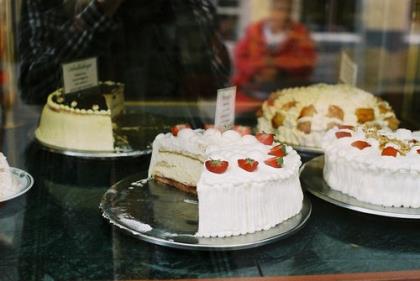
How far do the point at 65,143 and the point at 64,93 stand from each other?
0.25 metres

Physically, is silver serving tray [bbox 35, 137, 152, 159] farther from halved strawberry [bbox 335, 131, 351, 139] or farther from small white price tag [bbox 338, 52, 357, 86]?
small white price tag [bbox 338, 52, 357, 86]

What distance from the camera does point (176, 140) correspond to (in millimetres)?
2797

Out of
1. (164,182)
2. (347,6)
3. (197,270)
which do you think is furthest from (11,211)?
(347,6)

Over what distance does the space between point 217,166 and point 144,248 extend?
0.37 metres

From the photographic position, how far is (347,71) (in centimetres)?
384

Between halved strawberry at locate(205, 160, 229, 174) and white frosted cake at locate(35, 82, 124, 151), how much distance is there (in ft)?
3.37

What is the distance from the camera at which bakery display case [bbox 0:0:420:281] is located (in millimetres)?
2074

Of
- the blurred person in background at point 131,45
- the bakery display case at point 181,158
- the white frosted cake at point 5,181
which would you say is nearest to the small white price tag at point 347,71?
the bakery display case at point 181,158

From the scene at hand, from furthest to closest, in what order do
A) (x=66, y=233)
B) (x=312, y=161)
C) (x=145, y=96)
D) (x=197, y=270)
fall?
(x=145, y=96) → (x=312, y=161) → (x=66, y=233) → (x=197, y=270)

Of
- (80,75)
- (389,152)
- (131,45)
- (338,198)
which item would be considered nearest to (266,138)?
(338,198)

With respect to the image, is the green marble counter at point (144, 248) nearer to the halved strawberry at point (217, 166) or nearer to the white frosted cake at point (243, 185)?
the white frosted cake at point (243, 185)

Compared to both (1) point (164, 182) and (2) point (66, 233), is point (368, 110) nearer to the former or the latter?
(1) point (164, 182)

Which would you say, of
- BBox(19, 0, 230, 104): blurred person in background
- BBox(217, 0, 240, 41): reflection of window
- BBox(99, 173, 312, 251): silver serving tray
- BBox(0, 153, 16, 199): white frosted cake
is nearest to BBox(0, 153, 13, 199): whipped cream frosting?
BBox(0, 153, 16, 199): white frosted cake

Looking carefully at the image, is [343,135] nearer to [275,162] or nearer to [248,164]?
[275,162]
